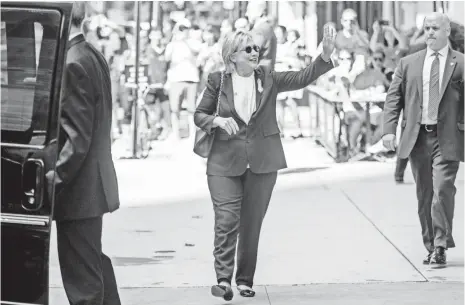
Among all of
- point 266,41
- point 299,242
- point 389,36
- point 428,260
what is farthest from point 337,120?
point 428,260

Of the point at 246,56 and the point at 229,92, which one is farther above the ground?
the point at 246,56

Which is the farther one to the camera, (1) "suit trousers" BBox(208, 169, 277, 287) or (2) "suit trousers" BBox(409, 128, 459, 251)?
(2) "suit trousers" BBox(409, 128, 459, 251)

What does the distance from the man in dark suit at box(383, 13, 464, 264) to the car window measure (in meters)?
3.80

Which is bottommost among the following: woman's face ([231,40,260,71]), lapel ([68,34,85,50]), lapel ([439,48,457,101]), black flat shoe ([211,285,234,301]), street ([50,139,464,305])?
street ([50,139,464,305])

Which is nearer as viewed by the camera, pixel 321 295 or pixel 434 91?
pixel 321 295

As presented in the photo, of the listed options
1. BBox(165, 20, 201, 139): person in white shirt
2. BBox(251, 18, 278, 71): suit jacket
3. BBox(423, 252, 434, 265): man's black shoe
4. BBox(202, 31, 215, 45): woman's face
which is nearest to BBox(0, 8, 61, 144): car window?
BBox(423, 252, 434, 265): man's black shoe

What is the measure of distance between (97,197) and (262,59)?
753 cm

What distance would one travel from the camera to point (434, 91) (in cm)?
852

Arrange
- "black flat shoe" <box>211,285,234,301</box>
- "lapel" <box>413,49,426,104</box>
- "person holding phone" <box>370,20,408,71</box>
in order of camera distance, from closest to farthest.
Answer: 1. "black flat shoe" <box>211,285,234,301</box>
2. "lapel" <box>413,49,426,104</box>
3. "person holding phone" <box>370,20,408,71</box>

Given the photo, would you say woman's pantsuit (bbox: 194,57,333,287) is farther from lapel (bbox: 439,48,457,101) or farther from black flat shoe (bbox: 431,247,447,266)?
black flat shoe (bbox: 431,247,447,266)

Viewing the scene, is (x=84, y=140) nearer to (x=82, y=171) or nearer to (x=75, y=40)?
(x=82, y=171)

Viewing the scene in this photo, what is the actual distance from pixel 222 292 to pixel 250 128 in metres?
0.98

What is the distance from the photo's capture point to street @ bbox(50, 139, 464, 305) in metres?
7.75

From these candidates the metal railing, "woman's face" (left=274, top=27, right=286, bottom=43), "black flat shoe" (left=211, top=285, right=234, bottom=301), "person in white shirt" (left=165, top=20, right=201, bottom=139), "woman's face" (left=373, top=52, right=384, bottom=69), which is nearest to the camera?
"black flat shoe" (left=211, top=285, right=234, bottom=301)
